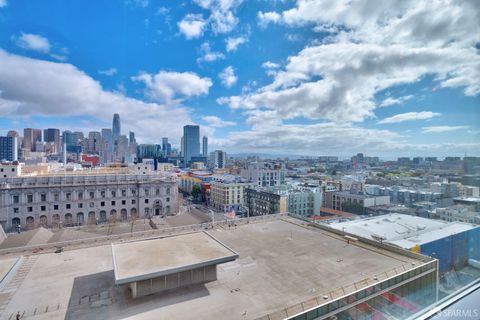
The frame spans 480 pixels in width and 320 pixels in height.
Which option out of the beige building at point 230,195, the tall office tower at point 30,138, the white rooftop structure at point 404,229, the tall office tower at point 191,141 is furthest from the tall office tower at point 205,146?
the white rooftop structure at point 404,229

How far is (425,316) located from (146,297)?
311 cm

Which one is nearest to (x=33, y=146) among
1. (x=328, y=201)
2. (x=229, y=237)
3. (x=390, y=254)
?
(x=328, y=201)

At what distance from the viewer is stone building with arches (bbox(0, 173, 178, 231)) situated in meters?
12.3

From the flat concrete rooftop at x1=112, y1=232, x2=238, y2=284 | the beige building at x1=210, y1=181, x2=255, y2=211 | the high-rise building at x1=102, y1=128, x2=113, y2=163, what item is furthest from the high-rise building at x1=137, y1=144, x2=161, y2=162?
the flat concrete rooftop at x1=112, y1=232, x2=238, y2=284

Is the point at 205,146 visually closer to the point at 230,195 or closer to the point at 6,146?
the point at 6,146

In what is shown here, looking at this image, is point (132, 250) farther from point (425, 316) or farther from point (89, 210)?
point (89, 210)

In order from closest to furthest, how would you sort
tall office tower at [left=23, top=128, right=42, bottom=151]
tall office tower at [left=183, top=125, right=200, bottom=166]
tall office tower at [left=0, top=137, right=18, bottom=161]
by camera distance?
tall office tower at [left=0, top=137, right=18, bottom=161] → tall office tower at [left=23, top=128, right=42, bottom=151] → tall office tower at [left=183, top=125, right=200, bottom=166]

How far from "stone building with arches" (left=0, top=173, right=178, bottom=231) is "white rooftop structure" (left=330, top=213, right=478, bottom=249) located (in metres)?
10.6

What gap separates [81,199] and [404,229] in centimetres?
1475

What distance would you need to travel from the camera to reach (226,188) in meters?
18.4

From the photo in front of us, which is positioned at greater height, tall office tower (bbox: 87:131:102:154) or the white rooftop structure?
tall office tower (bbox: 87:131:102:154)

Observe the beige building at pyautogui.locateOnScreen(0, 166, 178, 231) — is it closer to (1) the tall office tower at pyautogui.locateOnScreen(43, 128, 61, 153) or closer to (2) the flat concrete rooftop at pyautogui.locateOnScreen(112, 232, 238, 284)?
(2) the flat concrete rooftop at pyautogui.locateOnScreen(112, 232, 238, 284)

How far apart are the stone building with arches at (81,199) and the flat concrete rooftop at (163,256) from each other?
36.8 ft

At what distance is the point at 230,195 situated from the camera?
1850cm
